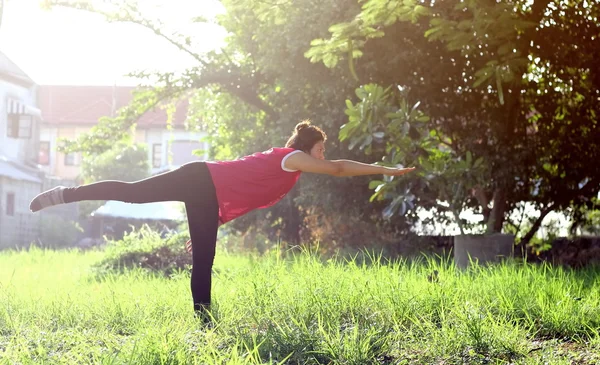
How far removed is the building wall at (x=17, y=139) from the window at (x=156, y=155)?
1125 cm

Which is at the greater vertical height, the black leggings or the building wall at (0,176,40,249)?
the black leggings

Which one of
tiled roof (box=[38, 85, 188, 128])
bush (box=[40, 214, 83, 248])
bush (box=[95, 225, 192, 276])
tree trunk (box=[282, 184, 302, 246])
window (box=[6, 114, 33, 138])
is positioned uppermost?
tiled roof (box=[38, 85, 188, 128])

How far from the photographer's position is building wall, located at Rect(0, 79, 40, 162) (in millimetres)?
36812

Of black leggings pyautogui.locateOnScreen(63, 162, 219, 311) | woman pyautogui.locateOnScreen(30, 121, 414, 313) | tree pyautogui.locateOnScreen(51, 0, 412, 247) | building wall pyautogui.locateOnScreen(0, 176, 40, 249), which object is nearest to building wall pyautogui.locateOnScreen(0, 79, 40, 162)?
building wall pyautogui.locateOnScreen(0, 176, 40, 249)

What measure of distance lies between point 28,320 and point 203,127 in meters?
14.2

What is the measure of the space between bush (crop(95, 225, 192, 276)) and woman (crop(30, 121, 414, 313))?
20.4 feet

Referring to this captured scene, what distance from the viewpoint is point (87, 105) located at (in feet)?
173

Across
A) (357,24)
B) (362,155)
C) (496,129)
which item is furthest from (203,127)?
(357,24)

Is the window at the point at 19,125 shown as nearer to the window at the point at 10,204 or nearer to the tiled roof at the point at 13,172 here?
the tiled roof at the point at 13,172

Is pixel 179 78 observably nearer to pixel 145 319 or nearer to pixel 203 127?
pixel 203 127

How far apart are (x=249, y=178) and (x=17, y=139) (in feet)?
109

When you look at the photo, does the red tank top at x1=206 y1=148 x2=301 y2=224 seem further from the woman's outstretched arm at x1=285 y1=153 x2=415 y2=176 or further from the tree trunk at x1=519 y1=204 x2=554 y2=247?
the tree trunk at x1=519 y1=204 x2=554 y2=247

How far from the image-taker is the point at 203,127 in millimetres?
21141

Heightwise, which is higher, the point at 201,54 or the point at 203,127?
the point at 201,54
